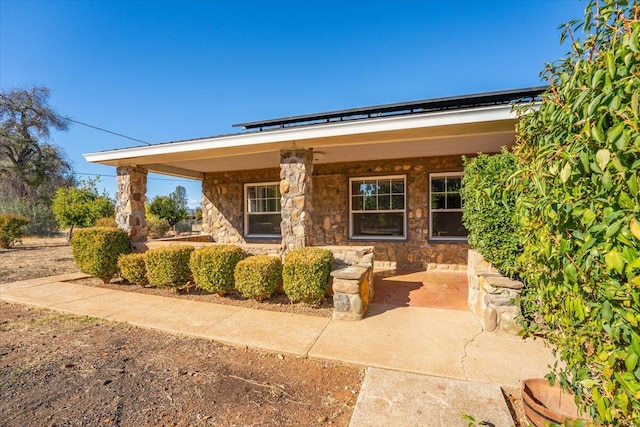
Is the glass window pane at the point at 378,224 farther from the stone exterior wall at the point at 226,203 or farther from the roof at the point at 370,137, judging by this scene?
the stone exterior wall at the point at 226,203

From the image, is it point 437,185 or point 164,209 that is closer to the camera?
point 437,185

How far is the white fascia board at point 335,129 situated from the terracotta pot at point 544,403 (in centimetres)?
290

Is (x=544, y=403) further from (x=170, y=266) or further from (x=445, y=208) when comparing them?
(x=445, y=208)

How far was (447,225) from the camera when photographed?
7.54 meters

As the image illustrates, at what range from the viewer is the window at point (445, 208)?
742cm

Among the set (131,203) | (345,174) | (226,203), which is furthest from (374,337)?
(226,203)

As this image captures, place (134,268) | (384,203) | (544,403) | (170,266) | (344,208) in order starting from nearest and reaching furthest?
(544,403) < (170,266) < (134,268) < (384,203) < (344,208)

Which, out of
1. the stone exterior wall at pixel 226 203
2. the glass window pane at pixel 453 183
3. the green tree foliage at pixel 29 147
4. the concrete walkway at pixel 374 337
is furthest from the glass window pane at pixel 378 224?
the green tree foliage at pixel 29 147

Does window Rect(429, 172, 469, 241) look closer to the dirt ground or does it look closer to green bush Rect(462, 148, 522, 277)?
green bush Rect(462, 148, 522, 277)

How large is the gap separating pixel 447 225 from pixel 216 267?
5.68 meters

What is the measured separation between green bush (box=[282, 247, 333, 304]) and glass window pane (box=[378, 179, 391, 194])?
155 inches

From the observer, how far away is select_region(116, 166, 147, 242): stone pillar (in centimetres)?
693

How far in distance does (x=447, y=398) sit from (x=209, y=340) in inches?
102

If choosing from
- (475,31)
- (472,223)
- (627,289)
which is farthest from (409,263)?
(627,289)
